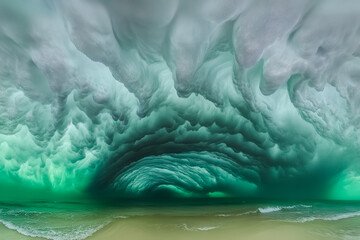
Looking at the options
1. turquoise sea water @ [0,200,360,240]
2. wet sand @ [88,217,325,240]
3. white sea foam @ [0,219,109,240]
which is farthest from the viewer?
turquoise sea water @ [0,200,360,240]

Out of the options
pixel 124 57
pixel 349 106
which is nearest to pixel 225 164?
pixel 349 106

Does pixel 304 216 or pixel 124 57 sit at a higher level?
pixel 124 57

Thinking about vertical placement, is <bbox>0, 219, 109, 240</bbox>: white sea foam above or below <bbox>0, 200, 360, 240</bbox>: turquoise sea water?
below

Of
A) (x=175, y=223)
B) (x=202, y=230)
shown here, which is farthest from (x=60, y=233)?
(x=202, y=230)

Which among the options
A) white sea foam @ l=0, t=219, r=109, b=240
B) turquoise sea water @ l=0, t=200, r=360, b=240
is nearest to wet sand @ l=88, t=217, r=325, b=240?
turquoise sea water @ l=0, t=200, r=360, b=240

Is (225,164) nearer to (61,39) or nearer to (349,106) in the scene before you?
(349,106)

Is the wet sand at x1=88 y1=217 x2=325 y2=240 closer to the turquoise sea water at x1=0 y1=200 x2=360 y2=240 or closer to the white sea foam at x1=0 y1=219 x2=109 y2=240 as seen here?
the turquoise sea water at x1=0 y1=200 x2=360 y2=240

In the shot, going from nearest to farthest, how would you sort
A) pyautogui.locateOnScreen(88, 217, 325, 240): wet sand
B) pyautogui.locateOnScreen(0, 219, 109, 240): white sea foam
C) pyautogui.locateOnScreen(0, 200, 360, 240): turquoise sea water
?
pyautogui.locateOnScreen(88, 217, 325, 240): wet sand < pyautogui.locateOnScreen(0, 219, 109, 240): white sea foam < pyautogui.locateOnScreen(0, 200, 360, 240): turquoise sea water

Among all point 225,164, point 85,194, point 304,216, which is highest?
point 225,164

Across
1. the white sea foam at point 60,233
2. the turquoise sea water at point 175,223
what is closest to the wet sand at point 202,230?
the turquoise sea water at point 175,223

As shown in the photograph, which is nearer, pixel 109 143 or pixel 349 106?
pixel 349 106

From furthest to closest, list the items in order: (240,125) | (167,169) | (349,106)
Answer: (167,169), (240,125), (349,106)
